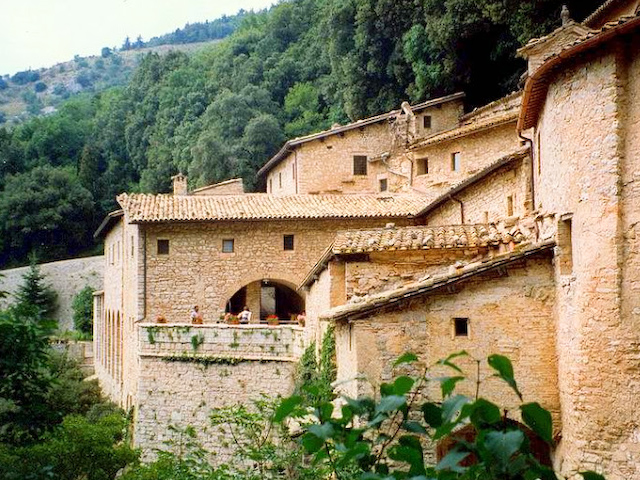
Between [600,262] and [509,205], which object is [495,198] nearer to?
[509,205]

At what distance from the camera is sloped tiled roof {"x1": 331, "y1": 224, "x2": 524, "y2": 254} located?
17.8m

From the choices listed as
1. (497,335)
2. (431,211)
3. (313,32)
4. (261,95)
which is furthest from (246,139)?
(497,335)

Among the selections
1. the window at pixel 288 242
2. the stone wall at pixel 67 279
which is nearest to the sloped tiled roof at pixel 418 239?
the window at pixel 288 242

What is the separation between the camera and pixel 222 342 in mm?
24641

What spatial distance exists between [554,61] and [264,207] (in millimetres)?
18160

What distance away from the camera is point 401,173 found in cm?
3447

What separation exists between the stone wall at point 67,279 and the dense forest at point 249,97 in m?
8.38

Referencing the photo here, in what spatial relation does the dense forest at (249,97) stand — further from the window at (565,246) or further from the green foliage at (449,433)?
the green foliage at (449,433)

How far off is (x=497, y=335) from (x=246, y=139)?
4176 centimetres

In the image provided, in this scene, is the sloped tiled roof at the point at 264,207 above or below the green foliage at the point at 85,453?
above

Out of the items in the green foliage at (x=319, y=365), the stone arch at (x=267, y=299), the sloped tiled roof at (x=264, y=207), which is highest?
the sloped tiled roof at (x=264, y=207)

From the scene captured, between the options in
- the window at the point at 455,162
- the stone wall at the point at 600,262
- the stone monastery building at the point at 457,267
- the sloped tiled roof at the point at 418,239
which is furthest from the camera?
the window at the point at 455,162

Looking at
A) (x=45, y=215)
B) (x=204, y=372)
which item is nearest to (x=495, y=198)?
(x=204, y=372)

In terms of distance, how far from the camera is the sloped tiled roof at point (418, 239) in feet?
58.3
